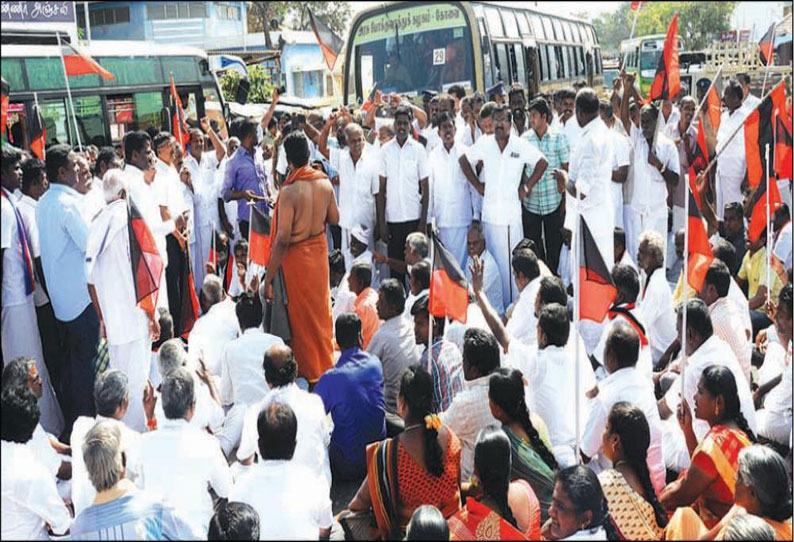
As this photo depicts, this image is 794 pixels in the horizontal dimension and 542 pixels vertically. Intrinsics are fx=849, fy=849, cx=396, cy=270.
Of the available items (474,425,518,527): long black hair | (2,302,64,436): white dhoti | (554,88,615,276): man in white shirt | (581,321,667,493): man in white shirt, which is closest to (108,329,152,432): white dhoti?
(2,302,64,436): white dhoti

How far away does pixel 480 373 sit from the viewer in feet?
13.8

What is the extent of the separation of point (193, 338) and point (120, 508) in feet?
9.12

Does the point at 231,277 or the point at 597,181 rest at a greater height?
the point at 597,181

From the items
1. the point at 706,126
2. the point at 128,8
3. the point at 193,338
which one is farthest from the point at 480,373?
the point at 128,8

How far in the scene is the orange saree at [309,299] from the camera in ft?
18.8

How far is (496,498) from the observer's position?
3.35 m

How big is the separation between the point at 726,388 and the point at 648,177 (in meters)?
4.57

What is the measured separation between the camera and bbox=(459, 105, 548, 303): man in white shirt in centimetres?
744

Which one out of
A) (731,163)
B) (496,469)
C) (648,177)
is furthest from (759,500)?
(731,163)

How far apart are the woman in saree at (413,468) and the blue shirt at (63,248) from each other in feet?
7.50

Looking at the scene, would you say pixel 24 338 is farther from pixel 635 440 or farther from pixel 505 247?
pixel 505 247

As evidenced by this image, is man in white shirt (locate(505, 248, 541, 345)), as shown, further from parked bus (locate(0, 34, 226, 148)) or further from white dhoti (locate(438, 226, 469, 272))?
parked bus (locate(0, 34, 226, 148))

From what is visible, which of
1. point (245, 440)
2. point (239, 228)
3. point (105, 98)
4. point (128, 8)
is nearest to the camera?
point (245, 440)

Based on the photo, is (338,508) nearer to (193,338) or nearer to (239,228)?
(193,338)
